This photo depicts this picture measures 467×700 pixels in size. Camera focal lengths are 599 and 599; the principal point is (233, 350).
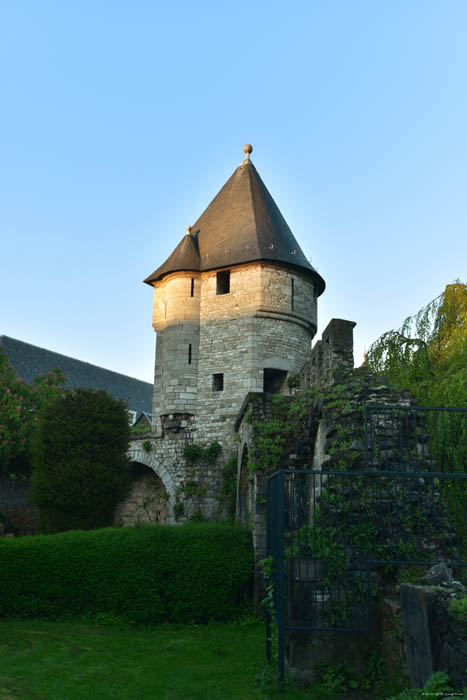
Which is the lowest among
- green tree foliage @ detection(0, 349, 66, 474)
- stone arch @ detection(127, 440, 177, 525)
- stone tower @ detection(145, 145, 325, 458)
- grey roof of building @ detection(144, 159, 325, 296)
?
stone arch @ detection(127, 440, 177, 525)

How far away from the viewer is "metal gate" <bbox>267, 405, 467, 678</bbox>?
17.5ft

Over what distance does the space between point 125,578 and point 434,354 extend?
684 centimetres

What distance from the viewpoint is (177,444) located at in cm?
1781

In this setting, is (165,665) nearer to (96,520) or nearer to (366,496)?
(366,496)

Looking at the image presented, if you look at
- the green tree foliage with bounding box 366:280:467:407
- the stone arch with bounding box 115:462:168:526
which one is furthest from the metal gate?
the stone arch with bounding box 115:462:168:526

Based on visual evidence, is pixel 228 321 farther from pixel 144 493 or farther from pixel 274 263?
pixel 144 493

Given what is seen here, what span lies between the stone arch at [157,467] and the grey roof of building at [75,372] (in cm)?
799

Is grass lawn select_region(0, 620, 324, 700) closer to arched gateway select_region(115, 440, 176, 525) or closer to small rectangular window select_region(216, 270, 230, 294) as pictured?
arched gateway select_region(115, 440, 176, 525)

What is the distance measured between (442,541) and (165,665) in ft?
11.2

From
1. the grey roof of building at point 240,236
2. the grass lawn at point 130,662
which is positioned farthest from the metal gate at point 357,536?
the grey roof of building at point 240,236

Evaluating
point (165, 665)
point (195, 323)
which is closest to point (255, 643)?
point (165, 665)

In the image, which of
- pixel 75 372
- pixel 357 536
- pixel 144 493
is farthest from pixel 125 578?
pixel 75 372

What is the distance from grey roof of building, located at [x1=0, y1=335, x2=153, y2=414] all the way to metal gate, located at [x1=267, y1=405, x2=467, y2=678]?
21.2m

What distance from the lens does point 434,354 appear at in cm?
1140
